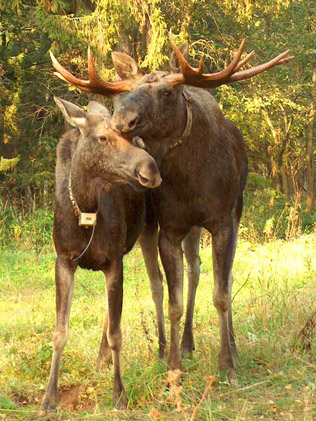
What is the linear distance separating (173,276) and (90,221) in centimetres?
100

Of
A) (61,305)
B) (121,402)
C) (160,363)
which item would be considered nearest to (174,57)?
(61,305)

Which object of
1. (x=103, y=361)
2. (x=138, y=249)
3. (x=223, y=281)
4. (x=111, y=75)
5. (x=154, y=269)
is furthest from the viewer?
(x=111, y=75)

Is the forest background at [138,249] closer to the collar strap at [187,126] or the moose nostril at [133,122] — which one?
the collar strap at [187,126]

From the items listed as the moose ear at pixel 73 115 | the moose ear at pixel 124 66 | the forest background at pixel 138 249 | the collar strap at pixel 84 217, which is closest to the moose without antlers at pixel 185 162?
the moose ear at pixel 124 66

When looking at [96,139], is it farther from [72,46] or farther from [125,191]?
[72,46]

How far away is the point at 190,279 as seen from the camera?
24.7ft

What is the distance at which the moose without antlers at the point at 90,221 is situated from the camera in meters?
5.84

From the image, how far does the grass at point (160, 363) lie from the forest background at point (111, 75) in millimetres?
5882

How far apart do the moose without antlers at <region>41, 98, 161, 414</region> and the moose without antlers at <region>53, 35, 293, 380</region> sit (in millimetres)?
326

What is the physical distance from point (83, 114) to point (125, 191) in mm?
889

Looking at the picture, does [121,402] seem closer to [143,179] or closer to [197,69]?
[143,179]

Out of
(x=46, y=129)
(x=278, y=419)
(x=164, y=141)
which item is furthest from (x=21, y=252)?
(x=278, y=419)

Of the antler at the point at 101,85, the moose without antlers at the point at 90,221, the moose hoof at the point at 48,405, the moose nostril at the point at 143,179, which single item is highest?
the antler at the point at 101,85

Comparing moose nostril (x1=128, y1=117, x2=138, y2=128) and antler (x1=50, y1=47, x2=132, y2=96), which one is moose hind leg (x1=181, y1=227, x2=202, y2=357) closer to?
antler (x1=50, y1=47, x2=132, y2=96)
